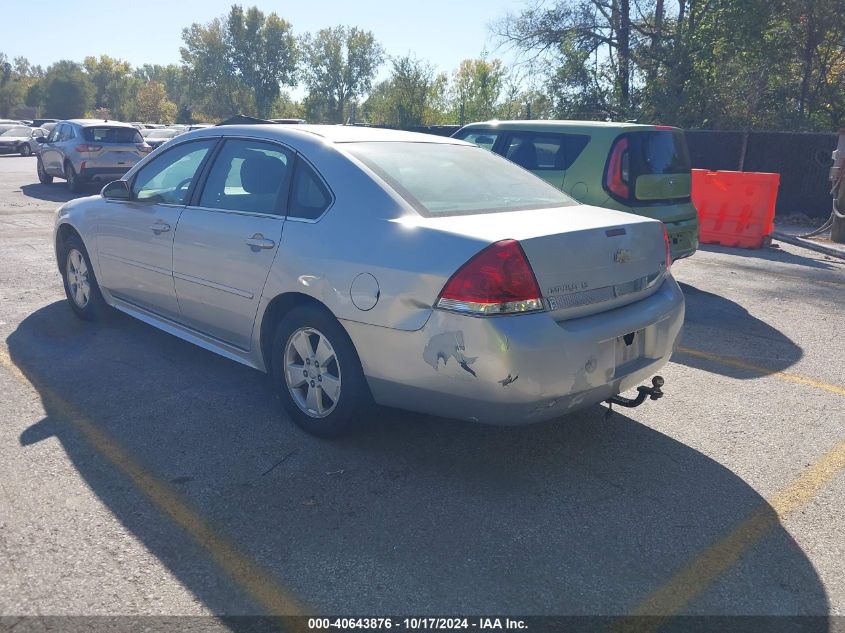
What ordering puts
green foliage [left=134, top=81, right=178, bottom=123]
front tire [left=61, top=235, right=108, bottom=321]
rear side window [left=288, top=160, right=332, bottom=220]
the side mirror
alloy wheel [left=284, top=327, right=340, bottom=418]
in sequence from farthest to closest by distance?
green foliage [left=134, top=81, right=178, bottom=123] → front tire [left=61, top=235, right=108, bottom=321] → the side mirror → rear side window [left=288, top=160, right=332, bottom=220] → alloy wheel [left=284, top=327, right=340, bottom=418]

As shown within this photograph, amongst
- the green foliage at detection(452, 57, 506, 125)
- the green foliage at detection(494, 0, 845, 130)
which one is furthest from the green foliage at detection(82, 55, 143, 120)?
the green foliage at detection(494, 0, 845, 130)

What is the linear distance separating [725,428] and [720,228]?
819 centimetres

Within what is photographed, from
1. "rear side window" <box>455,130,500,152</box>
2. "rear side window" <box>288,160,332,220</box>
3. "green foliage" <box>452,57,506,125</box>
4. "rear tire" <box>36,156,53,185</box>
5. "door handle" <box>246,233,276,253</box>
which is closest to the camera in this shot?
"rear side window" <box>288,160,332,220</box>

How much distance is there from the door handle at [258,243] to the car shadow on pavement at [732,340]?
322cm

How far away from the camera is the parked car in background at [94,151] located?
55.7ft

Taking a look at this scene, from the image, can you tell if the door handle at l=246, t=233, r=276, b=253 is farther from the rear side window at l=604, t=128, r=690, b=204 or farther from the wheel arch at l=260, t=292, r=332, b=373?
the rear side window at l=604, t=128, r=690, b=204

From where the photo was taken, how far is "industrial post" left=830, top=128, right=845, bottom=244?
1216 cm

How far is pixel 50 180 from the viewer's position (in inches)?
752

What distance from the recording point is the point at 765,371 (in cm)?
543

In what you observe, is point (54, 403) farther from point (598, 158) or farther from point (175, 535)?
point (598, 158)

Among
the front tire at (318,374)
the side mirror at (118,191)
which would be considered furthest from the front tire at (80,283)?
the front tire at (318,374)

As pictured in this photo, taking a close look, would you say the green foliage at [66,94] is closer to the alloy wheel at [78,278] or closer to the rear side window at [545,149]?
the rear side window at [545,149]

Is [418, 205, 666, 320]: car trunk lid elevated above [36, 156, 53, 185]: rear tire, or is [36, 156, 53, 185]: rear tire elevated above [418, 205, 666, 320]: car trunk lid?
[418, 205, 666, 320]: car trunk lid

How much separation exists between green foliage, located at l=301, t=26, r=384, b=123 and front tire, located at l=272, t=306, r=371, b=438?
81046 mm
